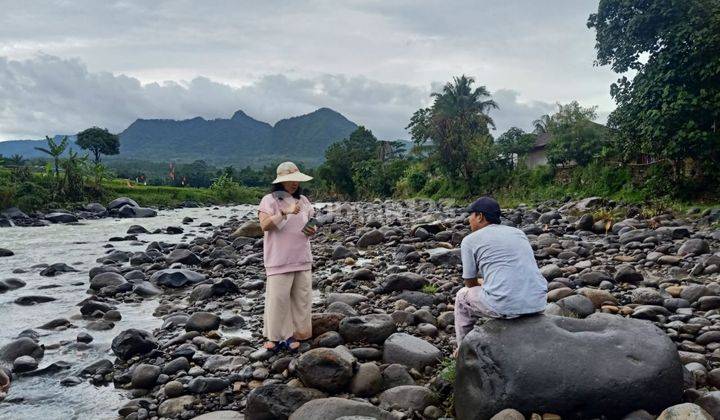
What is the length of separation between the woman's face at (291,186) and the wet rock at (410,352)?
196cm

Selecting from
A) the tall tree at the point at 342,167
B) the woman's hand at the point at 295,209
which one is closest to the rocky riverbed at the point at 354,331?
the woman's hand at the point at 295,209

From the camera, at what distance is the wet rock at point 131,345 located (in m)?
6.32

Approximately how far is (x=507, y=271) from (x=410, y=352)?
5.21 ft

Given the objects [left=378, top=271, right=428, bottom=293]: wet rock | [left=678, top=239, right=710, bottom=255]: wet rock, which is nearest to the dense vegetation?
[left=678, top=239, right=710, bottom=255]: wet rock

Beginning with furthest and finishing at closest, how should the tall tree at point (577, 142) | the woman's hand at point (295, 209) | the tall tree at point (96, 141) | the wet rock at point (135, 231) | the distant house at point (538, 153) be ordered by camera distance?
the tall tree at point (96, 141) < the distant house at point (538, 153) < the tall tree at point (577, 142) < the wet rock at point (135, 231) < the woman's hand at point (295, 209)

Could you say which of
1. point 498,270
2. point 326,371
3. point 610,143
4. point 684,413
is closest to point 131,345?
point 326,371

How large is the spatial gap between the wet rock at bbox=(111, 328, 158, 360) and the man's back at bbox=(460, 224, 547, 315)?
4139 mm

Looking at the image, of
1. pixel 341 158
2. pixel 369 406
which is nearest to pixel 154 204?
pixel 341 158

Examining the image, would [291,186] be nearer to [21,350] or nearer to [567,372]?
[567,372]

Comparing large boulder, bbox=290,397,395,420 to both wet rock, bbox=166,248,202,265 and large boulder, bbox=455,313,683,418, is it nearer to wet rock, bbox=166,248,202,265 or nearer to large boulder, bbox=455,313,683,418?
large boulder, bbox=455,313,683,418

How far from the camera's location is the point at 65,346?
22.9ft

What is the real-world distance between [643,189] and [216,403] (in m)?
20.2

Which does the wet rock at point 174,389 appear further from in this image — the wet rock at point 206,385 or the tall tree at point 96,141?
the tall tree at point 96,141

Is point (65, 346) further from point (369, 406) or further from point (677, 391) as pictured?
point (677, 391)
